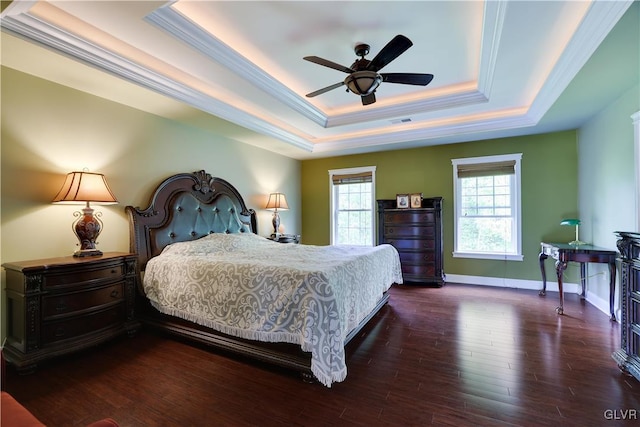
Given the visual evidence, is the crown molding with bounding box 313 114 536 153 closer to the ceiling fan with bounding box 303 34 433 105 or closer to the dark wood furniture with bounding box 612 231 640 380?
the ceiling fan with bounding box 303 34 433 105

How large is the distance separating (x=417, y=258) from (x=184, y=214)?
3855 mm

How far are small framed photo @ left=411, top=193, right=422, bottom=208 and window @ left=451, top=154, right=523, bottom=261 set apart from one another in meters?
0.67

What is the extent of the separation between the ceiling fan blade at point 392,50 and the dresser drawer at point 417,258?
3449 mm

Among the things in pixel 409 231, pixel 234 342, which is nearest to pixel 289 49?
pixel 234 342

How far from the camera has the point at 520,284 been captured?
4.88 metres

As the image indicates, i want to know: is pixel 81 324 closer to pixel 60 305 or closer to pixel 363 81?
pixel 60 305

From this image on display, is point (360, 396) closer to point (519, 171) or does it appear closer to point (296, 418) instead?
point (296, 418)

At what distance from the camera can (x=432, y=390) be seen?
6.84 ft

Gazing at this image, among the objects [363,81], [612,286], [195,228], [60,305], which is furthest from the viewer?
[195,228]

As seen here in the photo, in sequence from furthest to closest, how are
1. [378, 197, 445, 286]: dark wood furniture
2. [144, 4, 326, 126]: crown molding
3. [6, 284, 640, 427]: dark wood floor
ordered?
[378, 197, 445, 286]: dark wood furniture → [144, 4, 326, 126]: crown molding → [6, 284, 640, 427]: dark wood floor

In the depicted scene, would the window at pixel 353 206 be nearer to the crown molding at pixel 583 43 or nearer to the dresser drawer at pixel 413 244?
the dresser drawer at pixel 413 244

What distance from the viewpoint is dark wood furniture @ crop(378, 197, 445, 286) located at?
5031mm

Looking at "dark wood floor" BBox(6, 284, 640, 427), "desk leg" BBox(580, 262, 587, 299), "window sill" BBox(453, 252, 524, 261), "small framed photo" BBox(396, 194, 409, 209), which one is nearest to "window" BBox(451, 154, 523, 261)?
"window sill" BBox(453, 252, 524, 261)

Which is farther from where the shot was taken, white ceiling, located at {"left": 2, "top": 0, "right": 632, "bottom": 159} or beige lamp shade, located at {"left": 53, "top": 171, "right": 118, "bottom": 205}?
beige lamp shade, located at {"left": 53, "top": 171, "right": 118, "bottom": 205}
